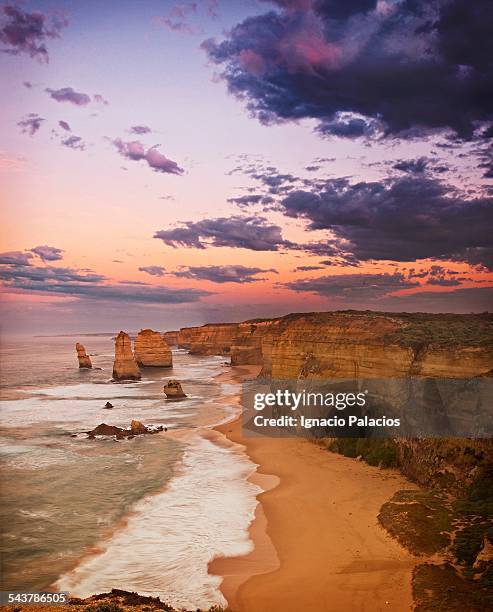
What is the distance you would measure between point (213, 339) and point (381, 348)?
357ft

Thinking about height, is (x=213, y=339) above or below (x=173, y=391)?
above

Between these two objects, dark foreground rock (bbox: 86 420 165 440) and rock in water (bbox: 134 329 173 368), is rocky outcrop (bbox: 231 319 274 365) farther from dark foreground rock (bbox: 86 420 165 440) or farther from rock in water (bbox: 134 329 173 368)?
dark foreground rock (bbox: 86 420 165 440)

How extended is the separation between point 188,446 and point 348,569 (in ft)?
64.0

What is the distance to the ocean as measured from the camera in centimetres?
1517

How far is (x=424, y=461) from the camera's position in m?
22.0

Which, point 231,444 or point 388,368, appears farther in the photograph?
point 231,444

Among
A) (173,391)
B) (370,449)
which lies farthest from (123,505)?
(173,391)

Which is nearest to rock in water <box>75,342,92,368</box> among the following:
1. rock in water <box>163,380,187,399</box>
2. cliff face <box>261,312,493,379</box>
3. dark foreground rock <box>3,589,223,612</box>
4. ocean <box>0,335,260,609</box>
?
rock in water <box>163,380,187,399</box>

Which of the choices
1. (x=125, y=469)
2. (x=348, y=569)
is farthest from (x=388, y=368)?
(x=125, y=469)

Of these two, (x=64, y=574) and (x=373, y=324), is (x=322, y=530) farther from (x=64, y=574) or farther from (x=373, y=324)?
(x=373, y=324)

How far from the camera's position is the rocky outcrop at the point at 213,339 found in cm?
13350

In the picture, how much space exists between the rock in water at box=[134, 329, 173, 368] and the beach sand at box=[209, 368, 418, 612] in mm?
68741

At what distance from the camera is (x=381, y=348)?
2869 centimetres

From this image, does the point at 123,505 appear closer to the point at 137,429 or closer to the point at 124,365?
the point at 137,429
